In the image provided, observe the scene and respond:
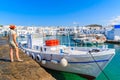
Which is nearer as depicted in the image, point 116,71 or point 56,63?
point 56,63

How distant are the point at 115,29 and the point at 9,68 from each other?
4748 centimetres

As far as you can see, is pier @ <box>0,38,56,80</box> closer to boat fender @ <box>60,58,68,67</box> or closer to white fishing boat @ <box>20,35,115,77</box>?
boat fender @ <box>60,58,68,67</box>

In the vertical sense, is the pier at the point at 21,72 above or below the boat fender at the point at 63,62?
above

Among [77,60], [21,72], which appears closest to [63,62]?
[77,60]

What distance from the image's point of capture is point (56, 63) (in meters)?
13.2

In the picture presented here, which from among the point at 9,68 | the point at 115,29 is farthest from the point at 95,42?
the point at 9,68

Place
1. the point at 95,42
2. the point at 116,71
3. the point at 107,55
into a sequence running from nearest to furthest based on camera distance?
the point at 107,55 < the point at 116,71 < the point at 95,42

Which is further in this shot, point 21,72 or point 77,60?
point 77,60

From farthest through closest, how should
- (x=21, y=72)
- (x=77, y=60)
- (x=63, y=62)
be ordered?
(x=77, y=60) → (x=63, y=62) → (x=21, y=72)

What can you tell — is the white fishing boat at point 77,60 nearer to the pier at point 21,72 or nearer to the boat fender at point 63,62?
the boat fender at point 63,62

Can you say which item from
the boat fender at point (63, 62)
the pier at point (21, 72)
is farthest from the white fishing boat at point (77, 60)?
the pier at point (21, 72)

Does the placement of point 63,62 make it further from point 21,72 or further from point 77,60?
point 21,72

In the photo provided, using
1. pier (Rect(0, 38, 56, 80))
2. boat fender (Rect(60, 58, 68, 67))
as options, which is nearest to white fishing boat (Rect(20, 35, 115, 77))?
boat fender (Rect(60, 58, 68, 67))

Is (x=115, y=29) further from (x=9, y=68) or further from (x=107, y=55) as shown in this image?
(x=9, y=68)
